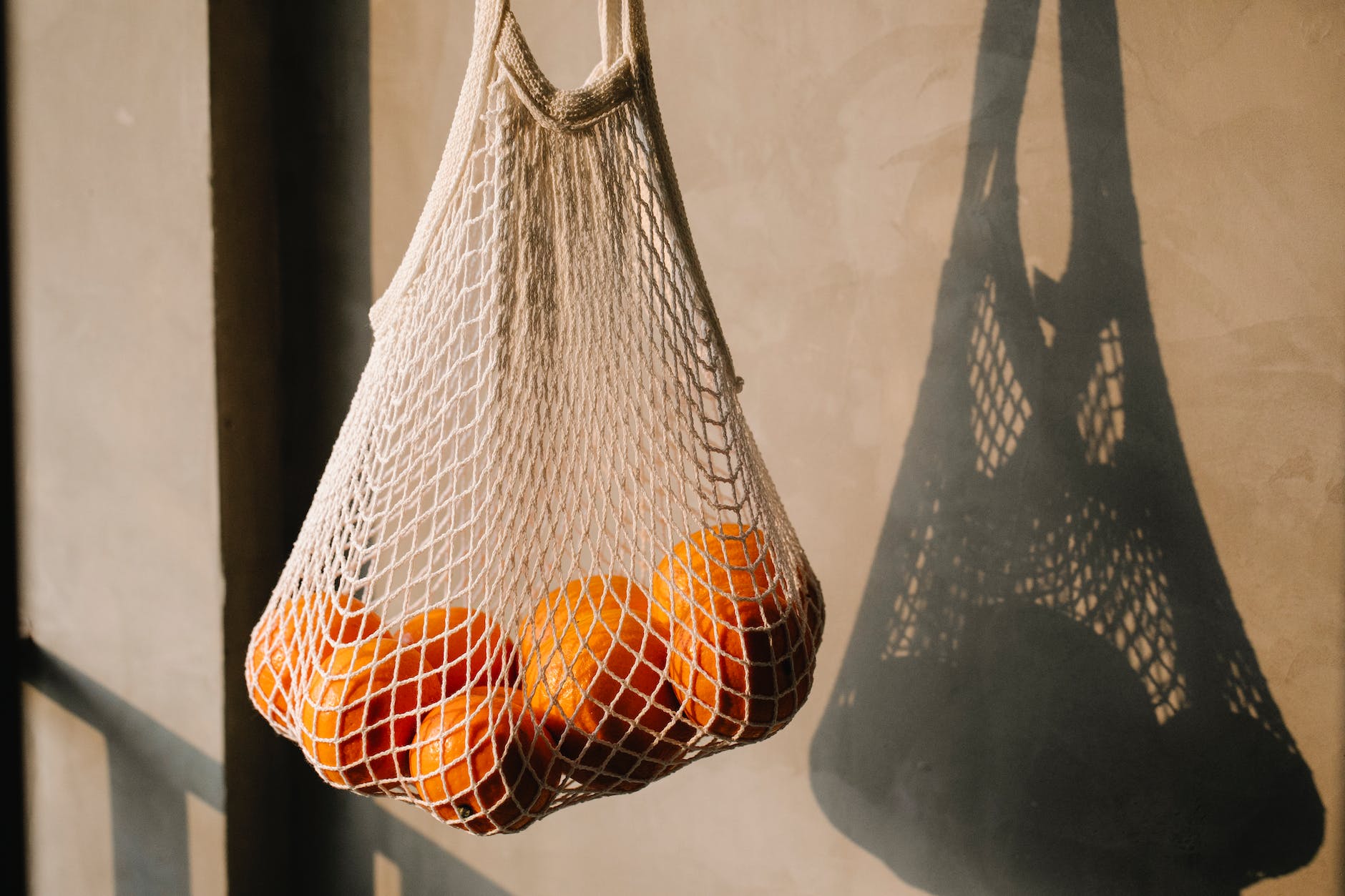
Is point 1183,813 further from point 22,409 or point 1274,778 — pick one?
point 22,409

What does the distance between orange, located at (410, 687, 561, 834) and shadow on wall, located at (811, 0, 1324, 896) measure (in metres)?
0.53

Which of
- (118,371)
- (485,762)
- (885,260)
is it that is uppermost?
(885,260)

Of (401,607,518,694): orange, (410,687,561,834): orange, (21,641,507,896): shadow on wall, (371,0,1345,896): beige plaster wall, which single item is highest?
(371,0,1345,896): beige plaster wall

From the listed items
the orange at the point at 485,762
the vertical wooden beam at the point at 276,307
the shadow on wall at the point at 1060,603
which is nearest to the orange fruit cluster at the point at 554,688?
the orange at the point at 485,762

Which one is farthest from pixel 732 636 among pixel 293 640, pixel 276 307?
pixel 276 307

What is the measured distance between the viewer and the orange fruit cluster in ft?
1.87

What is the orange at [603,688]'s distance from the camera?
584 mm

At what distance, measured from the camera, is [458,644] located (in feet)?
2.08

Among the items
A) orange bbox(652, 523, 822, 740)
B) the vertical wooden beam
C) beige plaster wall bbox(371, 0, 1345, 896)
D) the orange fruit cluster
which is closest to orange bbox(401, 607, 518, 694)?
the orange fruit cluster

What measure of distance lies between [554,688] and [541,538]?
0.12m

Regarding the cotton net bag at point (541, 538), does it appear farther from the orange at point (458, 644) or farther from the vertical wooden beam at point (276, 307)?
the vertical wooden beam at point (276, 307)

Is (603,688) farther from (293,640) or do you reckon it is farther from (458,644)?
(293,640)

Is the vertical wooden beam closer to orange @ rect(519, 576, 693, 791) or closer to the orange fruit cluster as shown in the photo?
the orange fruit cluster

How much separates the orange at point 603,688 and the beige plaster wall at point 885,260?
45 centimetres
